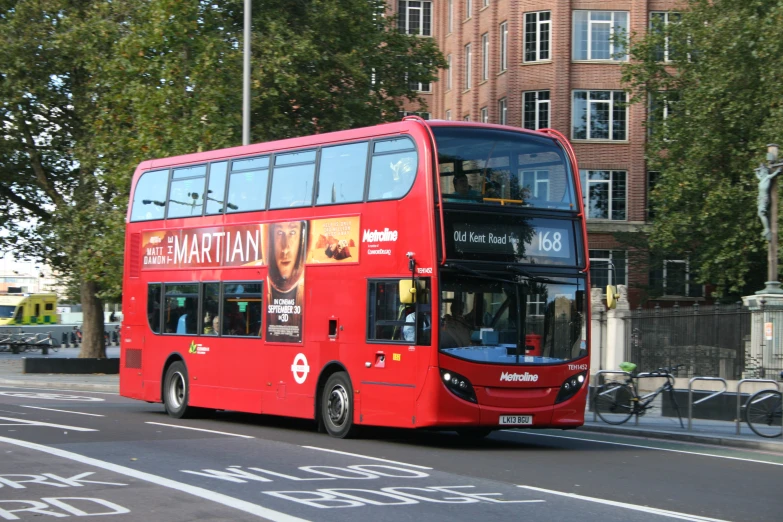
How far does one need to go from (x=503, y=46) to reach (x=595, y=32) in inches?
153

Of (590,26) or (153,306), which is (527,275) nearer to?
(153,306)

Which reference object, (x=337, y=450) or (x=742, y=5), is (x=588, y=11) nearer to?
(x=742, y=5)

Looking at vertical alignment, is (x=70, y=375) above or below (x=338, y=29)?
below

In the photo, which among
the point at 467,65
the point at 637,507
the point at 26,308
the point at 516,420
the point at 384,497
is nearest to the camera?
the point at 637,507

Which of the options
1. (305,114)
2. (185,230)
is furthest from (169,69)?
(185,230)

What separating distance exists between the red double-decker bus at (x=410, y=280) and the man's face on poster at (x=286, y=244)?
2cm

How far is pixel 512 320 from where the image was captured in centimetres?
1520

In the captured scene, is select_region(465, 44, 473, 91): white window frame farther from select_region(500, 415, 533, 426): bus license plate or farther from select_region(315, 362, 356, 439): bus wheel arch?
select_region(500, 415, 533, 426): bus license plate

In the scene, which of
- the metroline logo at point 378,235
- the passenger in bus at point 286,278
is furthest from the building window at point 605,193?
the metroline logo at point 378,235

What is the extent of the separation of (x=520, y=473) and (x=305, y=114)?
26.3m

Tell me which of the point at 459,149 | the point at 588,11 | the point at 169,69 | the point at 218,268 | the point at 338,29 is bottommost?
the point at 218,268

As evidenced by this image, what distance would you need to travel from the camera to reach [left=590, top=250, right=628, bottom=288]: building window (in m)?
45.4

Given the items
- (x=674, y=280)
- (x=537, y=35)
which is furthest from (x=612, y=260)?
(x=537, y=35)

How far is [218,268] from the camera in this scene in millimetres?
19406
